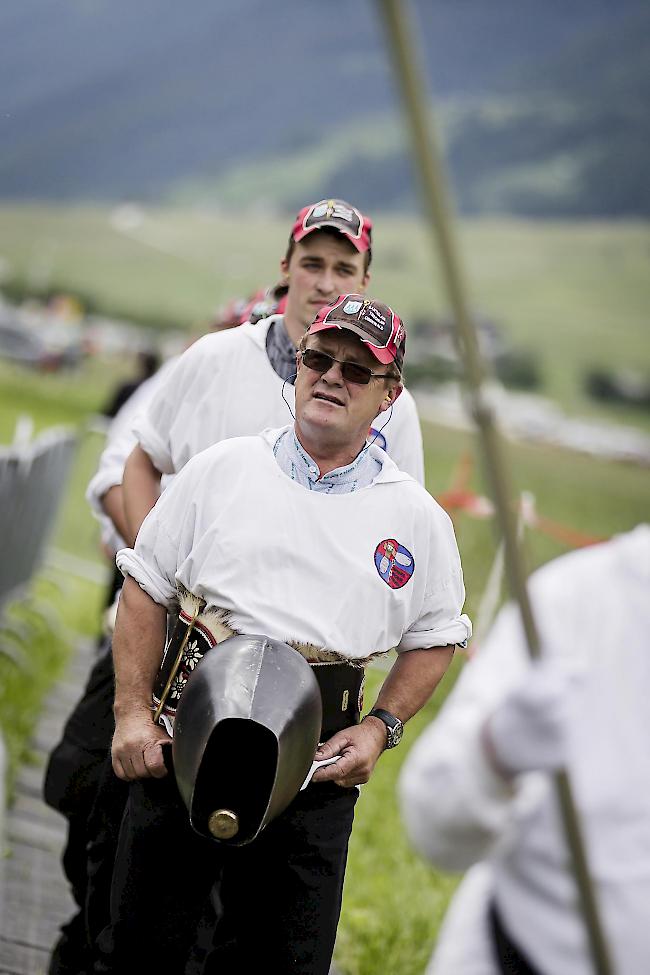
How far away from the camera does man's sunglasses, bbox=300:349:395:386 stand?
10.2ft

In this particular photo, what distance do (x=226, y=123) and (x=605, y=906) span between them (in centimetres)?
11585

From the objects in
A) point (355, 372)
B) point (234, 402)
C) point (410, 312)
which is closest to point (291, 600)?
point (355, 372)

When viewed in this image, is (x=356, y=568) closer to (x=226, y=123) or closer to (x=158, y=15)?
(x=226, y=123)

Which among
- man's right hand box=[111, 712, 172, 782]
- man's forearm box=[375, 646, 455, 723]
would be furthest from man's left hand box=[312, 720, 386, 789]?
man's right hand box=[111, 712, 172, 782]

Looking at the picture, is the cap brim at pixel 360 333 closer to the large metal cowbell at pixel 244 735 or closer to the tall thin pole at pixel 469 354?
the large metal cowbell at pixel 244 735

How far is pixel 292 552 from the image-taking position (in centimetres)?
298

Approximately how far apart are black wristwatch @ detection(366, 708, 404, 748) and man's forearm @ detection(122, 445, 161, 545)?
102 centimetres

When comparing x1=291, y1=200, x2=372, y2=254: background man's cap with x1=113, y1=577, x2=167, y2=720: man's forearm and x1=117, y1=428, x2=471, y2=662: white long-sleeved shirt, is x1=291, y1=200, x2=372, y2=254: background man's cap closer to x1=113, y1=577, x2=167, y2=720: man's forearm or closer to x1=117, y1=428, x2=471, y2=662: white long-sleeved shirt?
x1=117, y1=428, x2=471, y2=662: white long-sleeved shirt

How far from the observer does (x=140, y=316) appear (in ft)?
201

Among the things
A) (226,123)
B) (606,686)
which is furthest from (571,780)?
(226,123)

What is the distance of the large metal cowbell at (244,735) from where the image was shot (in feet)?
9.23

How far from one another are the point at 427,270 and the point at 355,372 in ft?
205

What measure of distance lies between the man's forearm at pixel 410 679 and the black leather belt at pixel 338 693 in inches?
5.0

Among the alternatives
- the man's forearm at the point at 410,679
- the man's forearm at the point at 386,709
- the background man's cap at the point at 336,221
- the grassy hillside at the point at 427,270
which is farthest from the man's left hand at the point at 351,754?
the grassy hillside at the point at 427,270
